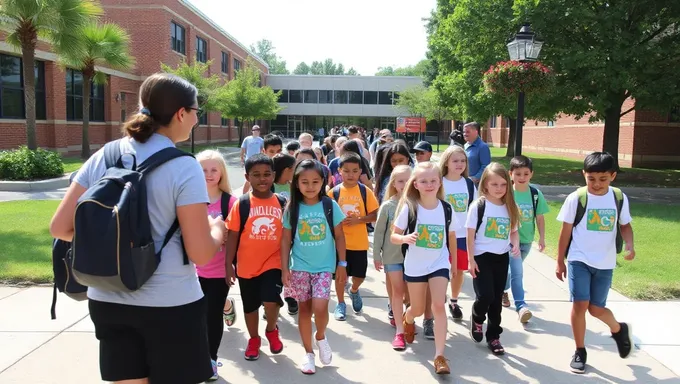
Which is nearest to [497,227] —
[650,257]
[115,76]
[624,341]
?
[624,341]

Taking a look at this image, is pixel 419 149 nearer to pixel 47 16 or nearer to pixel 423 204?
pixel 423 204

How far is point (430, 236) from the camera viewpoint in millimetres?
4043

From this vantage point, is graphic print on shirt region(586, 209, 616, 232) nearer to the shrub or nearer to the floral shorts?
the floral shorts

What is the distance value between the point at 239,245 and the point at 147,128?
1903mm

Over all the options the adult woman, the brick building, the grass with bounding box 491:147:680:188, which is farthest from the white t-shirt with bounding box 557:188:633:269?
the brick building

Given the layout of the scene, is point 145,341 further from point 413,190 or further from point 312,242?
point 413,190

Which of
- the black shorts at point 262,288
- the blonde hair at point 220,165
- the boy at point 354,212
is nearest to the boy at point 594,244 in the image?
the boy at point 354,212

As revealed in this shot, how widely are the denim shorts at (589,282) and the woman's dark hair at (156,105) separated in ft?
10.4

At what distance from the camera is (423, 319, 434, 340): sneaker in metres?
4.60

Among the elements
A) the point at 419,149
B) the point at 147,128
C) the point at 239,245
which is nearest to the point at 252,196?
the point at 239,245

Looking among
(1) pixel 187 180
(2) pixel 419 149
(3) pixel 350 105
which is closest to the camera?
(1) pixel 187 180

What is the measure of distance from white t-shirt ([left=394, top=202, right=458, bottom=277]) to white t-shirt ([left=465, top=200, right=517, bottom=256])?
0.42 metres

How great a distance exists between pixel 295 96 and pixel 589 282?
60419mm

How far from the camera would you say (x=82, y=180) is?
2170 mm
